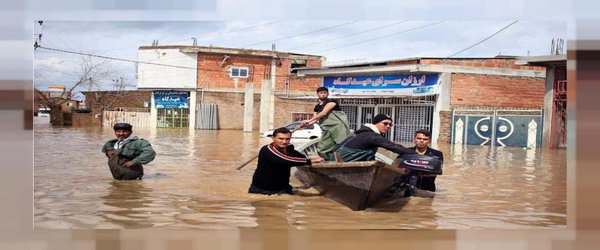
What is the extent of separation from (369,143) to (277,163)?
1.14 meters

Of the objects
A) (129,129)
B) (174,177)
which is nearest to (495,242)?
(129,129)

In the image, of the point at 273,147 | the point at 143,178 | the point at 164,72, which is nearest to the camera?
the point at 273,147

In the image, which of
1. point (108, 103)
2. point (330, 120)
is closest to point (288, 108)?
point (108, 103)

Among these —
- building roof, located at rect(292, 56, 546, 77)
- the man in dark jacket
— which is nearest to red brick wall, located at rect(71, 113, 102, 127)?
building roof, located at rect(292, 56, 546, 77)

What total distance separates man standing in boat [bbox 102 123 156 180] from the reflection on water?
226 millimetres

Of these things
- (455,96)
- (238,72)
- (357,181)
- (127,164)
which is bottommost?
(127,164)

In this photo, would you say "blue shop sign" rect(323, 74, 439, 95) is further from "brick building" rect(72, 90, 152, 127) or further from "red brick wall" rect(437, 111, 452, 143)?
"brick building" rect(72, 90, 152, 127)

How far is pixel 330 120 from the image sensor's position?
8.60 m

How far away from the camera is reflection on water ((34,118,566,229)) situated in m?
6.38

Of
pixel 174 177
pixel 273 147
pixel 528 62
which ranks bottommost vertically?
pixel 174 177

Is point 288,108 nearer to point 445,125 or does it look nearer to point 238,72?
point 238,72
